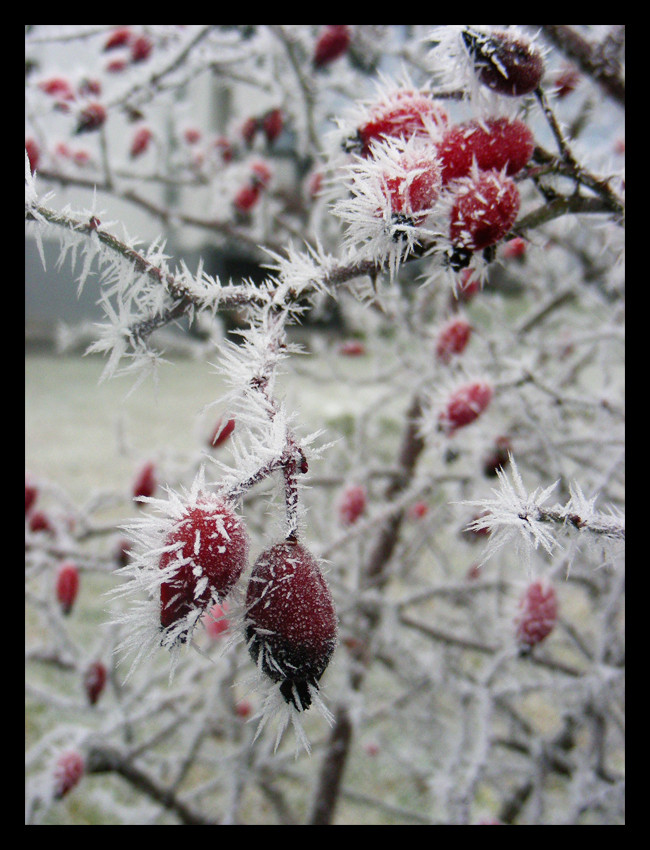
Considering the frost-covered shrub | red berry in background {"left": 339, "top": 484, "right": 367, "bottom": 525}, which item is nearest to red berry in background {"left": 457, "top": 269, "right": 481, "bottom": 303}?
the frost-covered shrub

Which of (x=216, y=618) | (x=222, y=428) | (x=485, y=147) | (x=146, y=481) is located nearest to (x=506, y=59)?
(x=485, y=147)

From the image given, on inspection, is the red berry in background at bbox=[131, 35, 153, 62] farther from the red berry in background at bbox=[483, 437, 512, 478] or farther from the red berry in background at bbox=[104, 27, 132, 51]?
the red berry in background at bbox=[483, 437, 512, 478]

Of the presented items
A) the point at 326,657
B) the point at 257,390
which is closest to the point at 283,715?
the point at 326,657

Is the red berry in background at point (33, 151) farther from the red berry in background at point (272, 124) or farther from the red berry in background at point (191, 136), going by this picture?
the red berry in background at point (191, 136)

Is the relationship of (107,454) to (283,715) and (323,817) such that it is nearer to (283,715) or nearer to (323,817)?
(323,817)

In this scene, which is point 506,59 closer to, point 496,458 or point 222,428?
point 222,428

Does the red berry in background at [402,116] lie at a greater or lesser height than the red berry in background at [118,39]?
greater

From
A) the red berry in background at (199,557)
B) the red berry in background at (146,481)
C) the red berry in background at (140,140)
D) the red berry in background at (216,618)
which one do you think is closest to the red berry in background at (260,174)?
the red berry in background at (140,140)

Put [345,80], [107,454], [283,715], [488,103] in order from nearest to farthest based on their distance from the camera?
1. [283,715]
2. [488,103]
3. [345,80]
4. [107,454]
